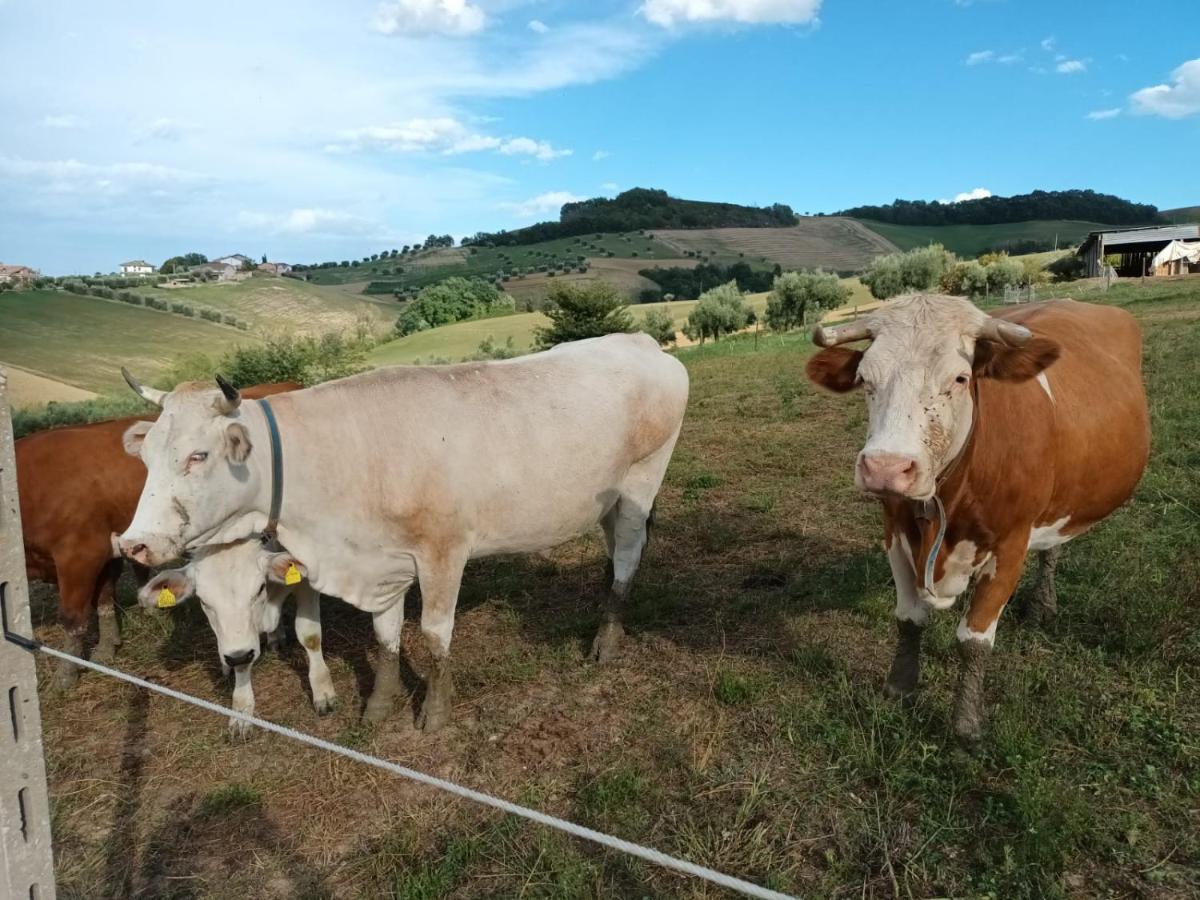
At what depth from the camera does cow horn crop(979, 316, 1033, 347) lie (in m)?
3.08

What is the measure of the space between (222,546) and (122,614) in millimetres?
3183

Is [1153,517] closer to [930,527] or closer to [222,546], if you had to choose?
[930,527]

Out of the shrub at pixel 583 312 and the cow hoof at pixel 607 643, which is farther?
the shrub at pixel 583 312

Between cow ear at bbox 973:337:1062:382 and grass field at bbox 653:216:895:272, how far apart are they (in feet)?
344

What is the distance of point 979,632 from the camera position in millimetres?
3787

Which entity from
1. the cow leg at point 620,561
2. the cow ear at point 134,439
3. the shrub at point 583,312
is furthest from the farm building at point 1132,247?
the cow ear at point 134,439

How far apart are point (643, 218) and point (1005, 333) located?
152986 mm

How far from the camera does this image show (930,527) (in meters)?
3.64

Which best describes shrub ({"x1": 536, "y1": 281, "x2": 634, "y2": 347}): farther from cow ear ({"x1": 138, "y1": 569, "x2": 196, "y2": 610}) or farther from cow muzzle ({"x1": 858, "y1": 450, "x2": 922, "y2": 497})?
cow muzzle ({"x1": 858, "y1": 450, "x2": 922, "y2": 497})

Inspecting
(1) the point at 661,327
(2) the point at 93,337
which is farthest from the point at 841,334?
(1) the point at 661,327

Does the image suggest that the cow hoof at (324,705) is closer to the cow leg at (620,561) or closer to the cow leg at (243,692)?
the cow leg at (243,692)

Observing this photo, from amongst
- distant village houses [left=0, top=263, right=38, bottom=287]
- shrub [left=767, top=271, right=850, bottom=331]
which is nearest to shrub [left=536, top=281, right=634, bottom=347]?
shrub [left=767, top=271, right=850, bottom=331]

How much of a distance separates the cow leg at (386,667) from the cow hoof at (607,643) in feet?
4.55

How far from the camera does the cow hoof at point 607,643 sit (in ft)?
17.4
